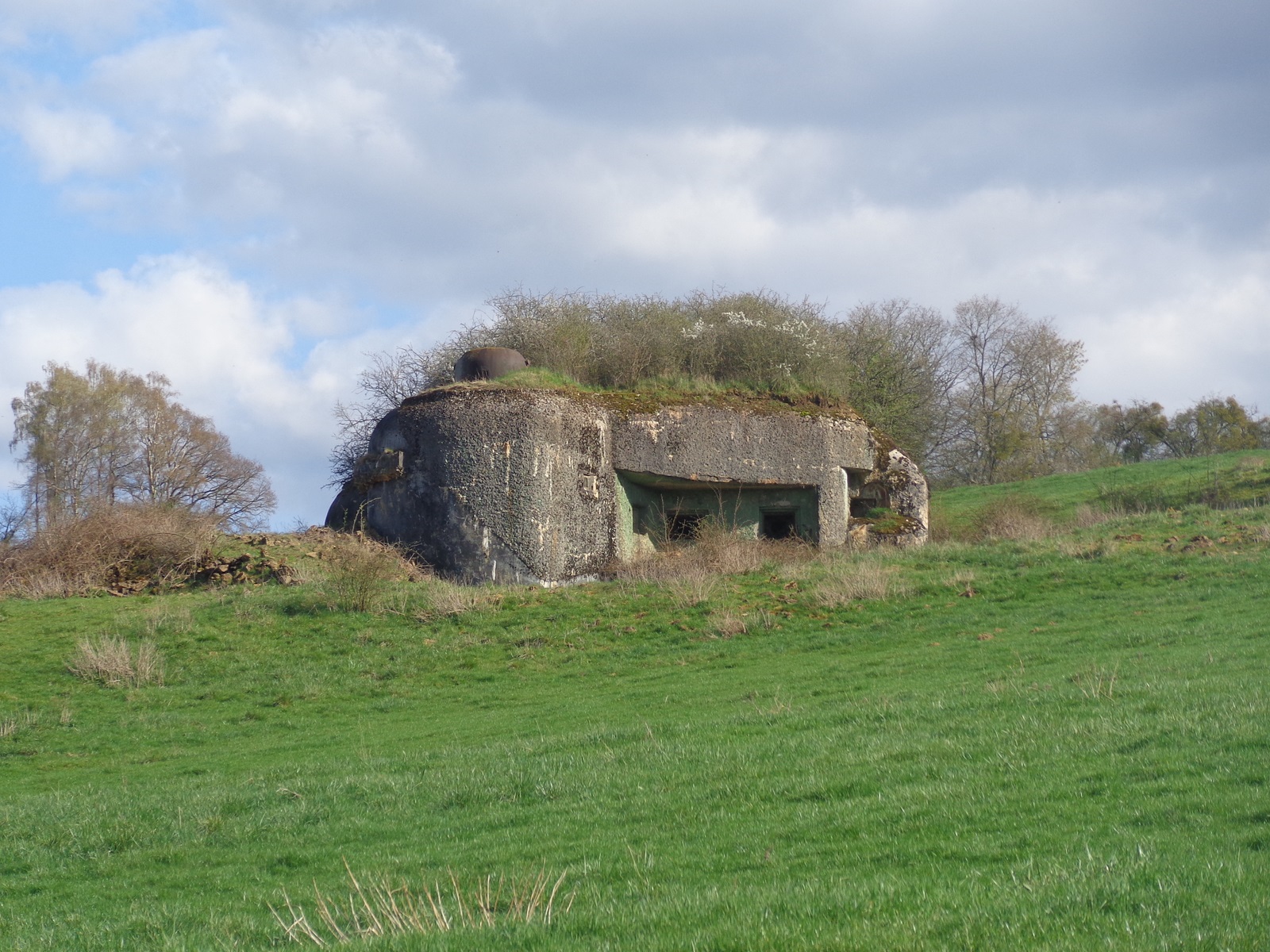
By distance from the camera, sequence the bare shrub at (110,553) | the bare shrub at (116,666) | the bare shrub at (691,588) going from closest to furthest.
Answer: the bare shrub at (116,666), the bare shrub at (691,588), the bare shrub at (110,553)

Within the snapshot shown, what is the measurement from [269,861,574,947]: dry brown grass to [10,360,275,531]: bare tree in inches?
1399

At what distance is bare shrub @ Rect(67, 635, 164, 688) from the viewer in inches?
706

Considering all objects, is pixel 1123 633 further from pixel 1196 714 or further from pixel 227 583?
pixel 227 583

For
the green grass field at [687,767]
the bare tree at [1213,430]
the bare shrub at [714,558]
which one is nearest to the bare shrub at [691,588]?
the bare shrub at [714,558]

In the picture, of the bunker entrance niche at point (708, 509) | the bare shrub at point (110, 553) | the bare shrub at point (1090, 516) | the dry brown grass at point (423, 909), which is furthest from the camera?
the bare shrub at point (1090, 516)

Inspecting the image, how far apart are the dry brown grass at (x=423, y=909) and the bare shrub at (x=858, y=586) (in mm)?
14928

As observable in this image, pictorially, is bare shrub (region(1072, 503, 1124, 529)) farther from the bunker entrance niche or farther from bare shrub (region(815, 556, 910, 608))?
bare shrub (region(815, 556, 910, 608))

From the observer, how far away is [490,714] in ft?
48.6

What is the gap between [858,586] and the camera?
834 inches

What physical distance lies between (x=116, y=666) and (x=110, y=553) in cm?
775

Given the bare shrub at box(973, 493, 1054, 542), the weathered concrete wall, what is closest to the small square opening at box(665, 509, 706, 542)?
the weathered concrete wall

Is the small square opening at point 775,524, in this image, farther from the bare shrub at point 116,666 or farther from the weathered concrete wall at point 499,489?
the bare shrub at point 116,666

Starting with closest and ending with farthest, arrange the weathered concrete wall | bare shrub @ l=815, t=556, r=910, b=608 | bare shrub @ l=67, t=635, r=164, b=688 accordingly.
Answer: bare shrub @ l=67, t=635, r=164, b=688, bare shrub @ l=815, t=556, r=910, b=608, the weathered concrete wall

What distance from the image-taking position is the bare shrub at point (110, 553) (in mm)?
24516
